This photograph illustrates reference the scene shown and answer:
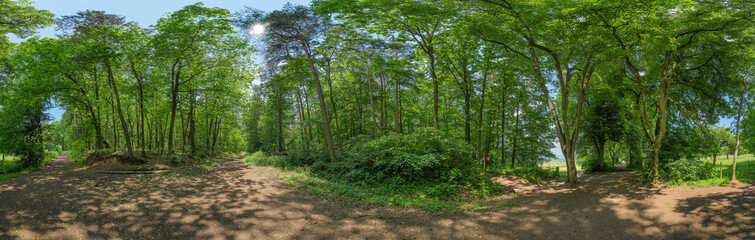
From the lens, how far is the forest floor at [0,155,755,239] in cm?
590

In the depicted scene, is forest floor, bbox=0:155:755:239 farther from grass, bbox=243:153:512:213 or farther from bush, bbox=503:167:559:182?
bush, bbox=503:167:559:182

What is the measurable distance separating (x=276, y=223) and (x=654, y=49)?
12849 millimetres

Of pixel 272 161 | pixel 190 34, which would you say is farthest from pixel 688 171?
pixel 190 34

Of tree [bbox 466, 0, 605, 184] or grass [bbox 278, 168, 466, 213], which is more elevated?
tree [bbox 466, 0, 605, 184]

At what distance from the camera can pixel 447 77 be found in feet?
61.7

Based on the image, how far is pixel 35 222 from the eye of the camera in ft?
19.2

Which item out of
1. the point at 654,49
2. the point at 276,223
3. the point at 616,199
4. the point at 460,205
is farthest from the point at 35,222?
the point at 654,49

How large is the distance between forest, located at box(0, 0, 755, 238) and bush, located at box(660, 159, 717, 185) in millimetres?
53

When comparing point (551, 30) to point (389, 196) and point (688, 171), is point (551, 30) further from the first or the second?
point (389, 196)

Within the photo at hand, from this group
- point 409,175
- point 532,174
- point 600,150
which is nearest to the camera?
point 409,175

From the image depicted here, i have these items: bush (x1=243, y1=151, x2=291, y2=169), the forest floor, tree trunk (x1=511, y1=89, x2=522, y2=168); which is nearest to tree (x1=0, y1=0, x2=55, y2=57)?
the forest floor

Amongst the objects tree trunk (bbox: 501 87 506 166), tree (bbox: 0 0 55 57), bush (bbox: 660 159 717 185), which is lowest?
bush (bbox: 660 159 717 185)

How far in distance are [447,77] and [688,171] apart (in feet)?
37.9

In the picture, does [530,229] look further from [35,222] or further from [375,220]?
[35,222]
